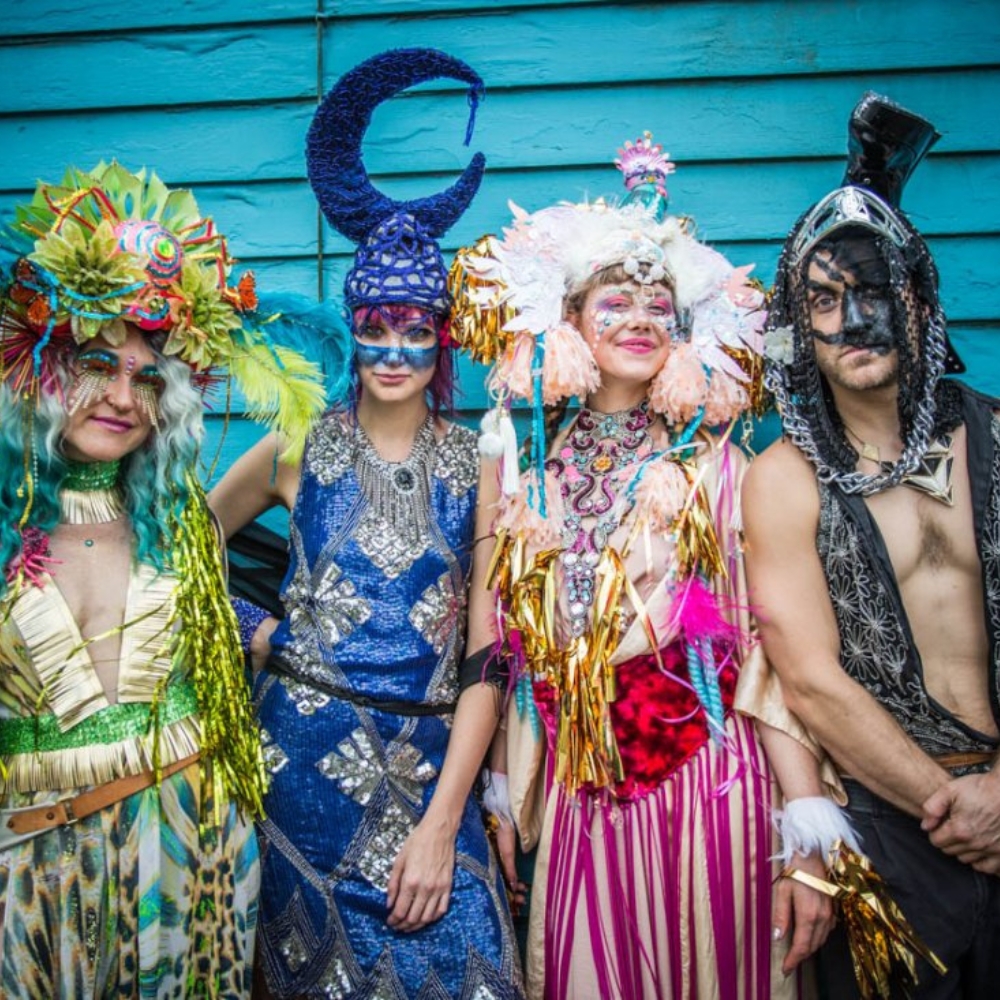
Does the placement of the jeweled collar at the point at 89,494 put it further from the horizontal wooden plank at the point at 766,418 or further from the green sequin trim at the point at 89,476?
the horizontal wooden plank at the point at 766,418

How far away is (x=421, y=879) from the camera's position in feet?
8.04

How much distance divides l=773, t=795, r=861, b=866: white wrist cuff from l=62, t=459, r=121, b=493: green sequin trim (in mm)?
1793

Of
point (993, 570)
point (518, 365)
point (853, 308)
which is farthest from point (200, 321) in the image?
point (993, 570)

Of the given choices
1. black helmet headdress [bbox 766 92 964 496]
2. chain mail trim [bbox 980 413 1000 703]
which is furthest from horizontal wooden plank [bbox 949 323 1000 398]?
chain mail trim [bbox 980 413 1000 703]

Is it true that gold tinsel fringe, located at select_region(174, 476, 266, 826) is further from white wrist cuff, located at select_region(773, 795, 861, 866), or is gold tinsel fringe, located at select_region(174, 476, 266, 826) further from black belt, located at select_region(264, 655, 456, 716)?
white wrist cuff, located at select_region(773, 795, 861, 866)

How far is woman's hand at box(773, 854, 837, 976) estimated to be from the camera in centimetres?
234

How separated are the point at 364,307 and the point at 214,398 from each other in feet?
2.94

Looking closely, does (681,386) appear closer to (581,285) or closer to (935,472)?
(581,285)

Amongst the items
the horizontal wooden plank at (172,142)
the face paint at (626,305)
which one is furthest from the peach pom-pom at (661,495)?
the horizontal wooden plank at (172,142)

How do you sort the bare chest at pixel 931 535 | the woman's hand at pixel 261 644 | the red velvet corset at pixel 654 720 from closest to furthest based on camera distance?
the bare chest at pixel 931 535 → the red velvet corset at pixel 654 720 → the woman's hand at pixel 261 644

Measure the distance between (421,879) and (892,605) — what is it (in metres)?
1.30

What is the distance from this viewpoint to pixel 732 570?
8.48ft

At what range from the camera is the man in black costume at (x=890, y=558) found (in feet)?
7.58

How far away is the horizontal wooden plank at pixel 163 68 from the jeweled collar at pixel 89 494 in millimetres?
1581
